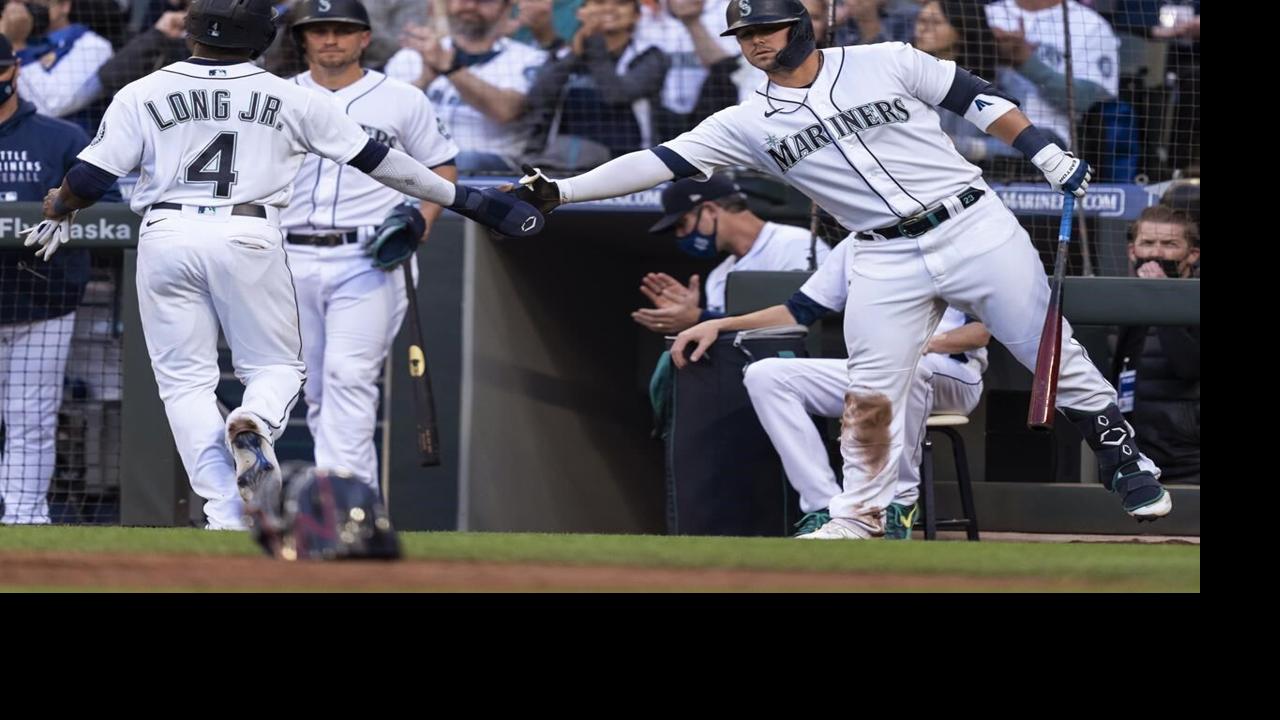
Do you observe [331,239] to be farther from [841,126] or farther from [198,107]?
[841,126]

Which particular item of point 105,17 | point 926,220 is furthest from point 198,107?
point 105,17

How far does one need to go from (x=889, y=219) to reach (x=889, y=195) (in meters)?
0.09

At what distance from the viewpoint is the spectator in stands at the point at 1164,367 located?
6582mm

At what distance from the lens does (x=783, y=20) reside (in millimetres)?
5348

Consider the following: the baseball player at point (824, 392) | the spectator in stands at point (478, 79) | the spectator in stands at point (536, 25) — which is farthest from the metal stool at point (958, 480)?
the spectator in stands at point (536, 25)

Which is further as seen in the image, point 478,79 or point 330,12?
point 478,79

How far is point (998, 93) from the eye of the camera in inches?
218

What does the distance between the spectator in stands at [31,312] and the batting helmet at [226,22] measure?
6.45 ft

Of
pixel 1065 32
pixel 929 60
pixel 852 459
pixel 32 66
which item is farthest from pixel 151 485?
pixel 1065 32

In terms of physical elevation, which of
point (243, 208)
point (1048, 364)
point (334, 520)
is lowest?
point (334, 520)

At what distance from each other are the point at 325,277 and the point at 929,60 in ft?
8.05

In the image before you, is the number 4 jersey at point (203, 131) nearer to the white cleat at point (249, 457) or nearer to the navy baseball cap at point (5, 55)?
the white cleat at point (249, 457)

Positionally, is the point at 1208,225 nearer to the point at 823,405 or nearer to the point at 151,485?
the point at 823,405

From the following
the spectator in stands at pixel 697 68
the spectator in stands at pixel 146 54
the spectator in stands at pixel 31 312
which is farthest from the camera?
the spectator in stands at pixel 146 54
